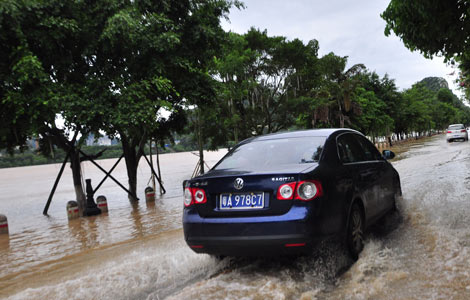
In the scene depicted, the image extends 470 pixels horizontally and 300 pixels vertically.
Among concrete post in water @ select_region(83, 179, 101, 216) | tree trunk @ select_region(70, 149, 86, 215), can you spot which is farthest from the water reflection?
tree trunk @ select_region(70, 149, 86, 215)

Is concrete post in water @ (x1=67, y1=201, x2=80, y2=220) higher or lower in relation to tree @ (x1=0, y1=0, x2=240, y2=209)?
lower

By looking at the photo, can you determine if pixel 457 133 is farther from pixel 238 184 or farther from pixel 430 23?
pixel 238 184

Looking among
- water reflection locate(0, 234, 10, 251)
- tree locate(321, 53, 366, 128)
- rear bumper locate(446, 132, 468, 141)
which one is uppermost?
tree locate(321, 53, 366, 128)

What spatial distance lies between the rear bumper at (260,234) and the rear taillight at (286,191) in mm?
118

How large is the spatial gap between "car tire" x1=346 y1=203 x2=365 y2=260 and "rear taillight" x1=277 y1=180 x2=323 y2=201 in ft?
2.37

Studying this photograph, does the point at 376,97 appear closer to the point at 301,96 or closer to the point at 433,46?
the point at 301,96

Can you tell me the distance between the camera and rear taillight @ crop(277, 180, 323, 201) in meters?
3.68

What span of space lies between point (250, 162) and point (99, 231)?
21.3 ft

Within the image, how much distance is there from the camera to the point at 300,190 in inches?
145

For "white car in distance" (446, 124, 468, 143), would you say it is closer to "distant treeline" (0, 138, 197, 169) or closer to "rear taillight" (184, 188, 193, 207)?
"distant treeline" (0, 138, 197, 169)

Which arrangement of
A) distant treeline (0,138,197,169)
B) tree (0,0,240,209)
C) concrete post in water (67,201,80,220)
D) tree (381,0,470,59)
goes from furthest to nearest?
distant treeline (0,138,197,169) → concrete post in water (67,201,80,220) → tree (0,0,240,209) → tree (381,0,470,59)

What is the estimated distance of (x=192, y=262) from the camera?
4.97 meters

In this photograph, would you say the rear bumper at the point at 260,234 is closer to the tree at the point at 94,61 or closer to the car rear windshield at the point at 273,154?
the car rear windshield at the point at 273,154

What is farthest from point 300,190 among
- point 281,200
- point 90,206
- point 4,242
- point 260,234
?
point 90,206
